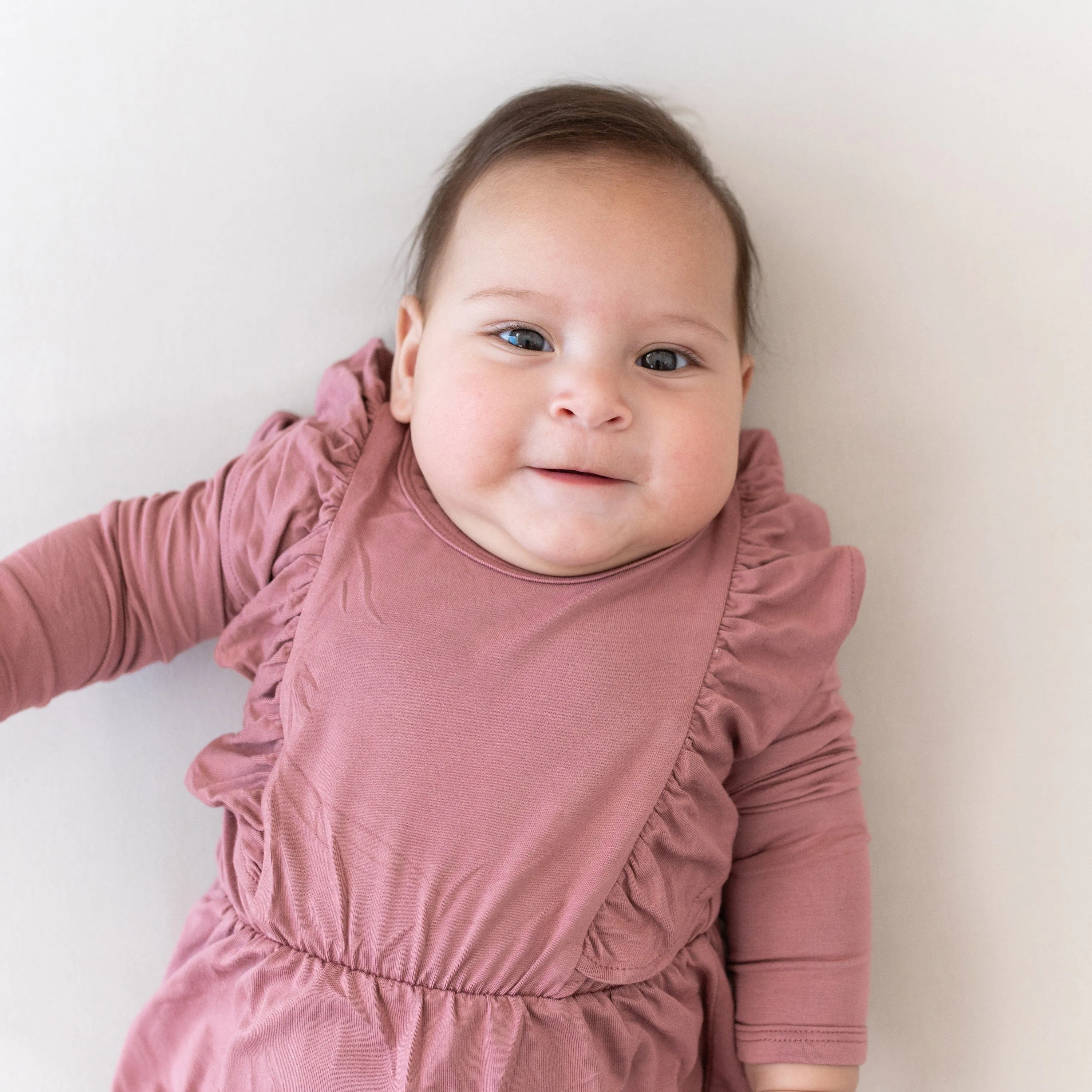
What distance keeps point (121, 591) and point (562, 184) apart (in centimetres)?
56

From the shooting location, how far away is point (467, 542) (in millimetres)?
969

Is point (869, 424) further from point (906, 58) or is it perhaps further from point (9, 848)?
point (9, 848)

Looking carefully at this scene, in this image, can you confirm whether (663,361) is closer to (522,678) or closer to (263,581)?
(522,678)

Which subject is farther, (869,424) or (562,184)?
(869,424)

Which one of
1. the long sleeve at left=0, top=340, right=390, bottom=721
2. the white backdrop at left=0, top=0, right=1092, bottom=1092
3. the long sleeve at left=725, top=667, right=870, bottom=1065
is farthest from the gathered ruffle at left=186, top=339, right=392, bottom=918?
the long sleeve at left=725, top=667, right=870, bottom=1065

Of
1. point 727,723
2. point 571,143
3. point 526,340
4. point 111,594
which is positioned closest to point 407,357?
point 526,340

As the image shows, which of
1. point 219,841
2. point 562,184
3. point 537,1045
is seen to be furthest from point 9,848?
point 562,184

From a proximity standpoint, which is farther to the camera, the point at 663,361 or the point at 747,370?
the point at 747,370

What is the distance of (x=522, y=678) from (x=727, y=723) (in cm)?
19

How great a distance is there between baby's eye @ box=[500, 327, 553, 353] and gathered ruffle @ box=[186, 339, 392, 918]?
181 millimetres

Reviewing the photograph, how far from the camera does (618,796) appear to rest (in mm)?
909

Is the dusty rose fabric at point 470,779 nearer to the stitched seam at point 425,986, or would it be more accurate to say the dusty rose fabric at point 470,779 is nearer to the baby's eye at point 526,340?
the stitched seam at point 425,986

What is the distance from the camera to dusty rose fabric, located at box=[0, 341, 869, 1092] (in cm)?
87

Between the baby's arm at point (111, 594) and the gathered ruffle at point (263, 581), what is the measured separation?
1.2 inches
